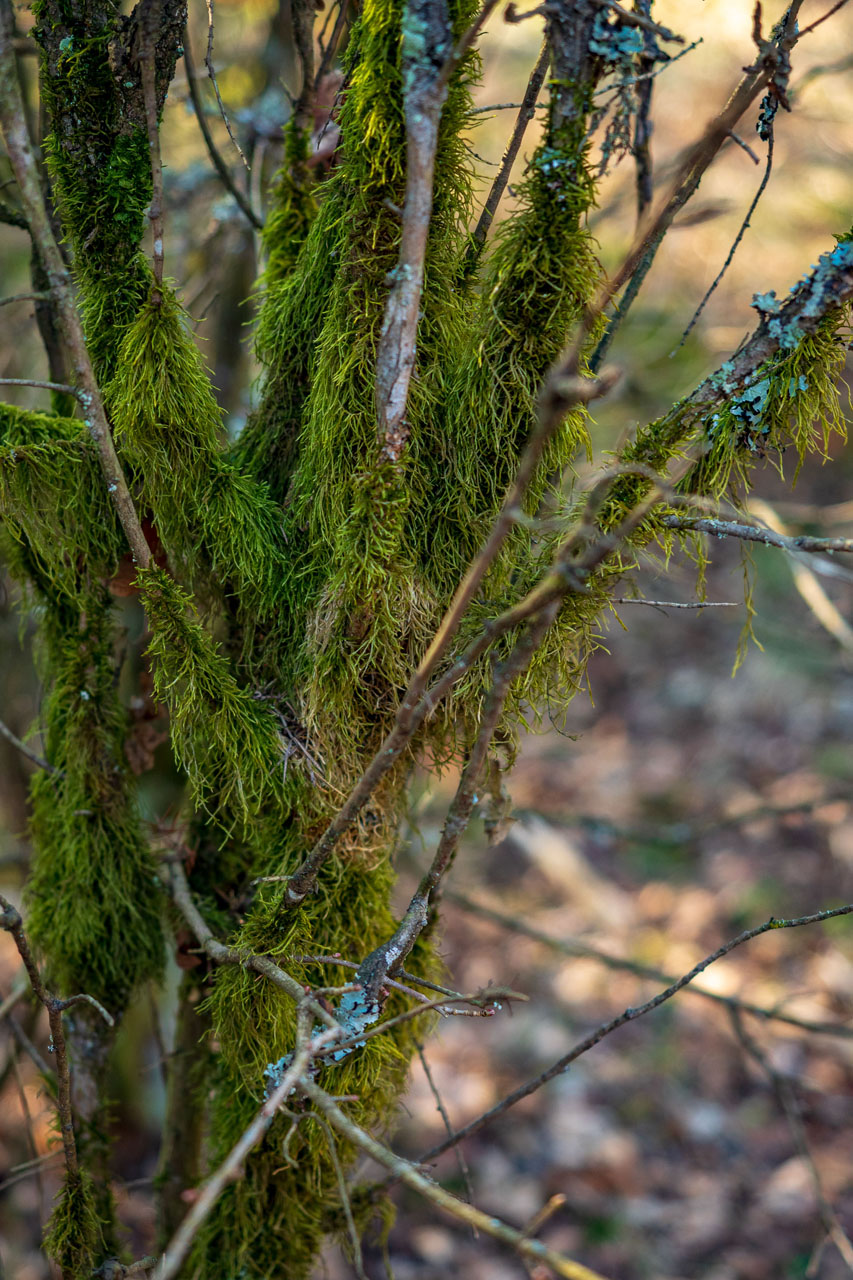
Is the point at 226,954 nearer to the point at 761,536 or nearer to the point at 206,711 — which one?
the point at 206,711

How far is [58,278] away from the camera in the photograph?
0.86 metres

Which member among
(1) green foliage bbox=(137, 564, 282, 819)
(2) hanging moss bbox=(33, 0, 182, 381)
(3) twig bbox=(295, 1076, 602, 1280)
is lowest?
(3) twig bbox=(295, 1076, 602, 1280)

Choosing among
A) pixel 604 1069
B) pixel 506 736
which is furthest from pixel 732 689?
pixel 506 736

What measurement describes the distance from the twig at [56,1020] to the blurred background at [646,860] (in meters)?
0.38

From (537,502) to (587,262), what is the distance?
0.28 meters

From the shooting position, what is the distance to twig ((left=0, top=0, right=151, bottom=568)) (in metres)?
A: 0.79

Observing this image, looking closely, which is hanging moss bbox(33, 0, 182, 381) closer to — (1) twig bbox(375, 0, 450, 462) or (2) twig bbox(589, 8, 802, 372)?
(1) twig bbox(375, 0, 450, 462)

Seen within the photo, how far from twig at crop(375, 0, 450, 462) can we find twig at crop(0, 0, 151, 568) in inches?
12.4

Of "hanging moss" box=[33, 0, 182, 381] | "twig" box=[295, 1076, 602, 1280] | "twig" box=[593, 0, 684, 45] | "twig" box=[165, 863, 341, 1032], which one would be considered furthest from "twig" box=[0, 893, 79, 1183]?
"twig" box=[593, 0, 684, 45]

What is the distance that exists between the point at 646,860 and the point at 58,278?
12.6 ft

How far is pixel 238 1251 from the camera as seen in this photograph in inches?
47.6

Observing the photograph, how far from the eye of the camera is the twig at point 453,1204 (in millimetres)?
601

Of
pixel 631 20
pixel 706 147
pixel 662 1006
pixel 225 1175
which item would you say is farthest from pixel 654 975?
pixel 662 1006

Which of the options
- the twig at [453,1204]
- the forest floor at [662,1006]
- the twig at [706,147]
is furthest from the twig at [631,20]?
the forest floor at [662,1006]
